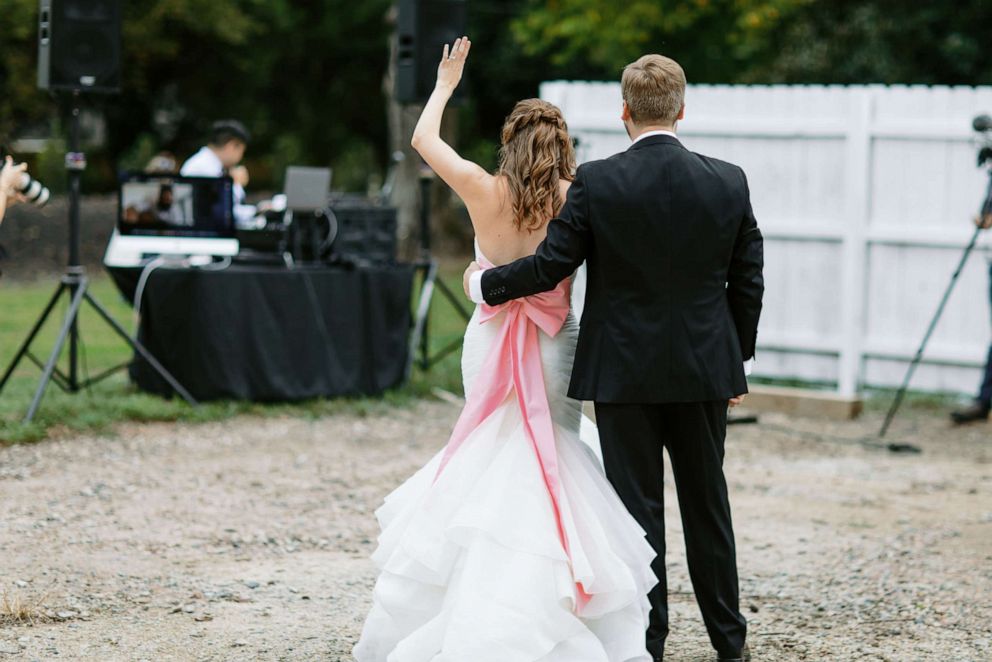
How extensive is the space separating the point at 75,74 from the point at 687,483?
5.94m

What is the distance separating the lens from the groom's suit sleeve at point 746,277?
14.1 ft

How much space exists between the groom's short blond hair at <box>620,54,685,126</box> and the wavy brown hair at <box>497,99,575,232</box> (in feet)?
0.88

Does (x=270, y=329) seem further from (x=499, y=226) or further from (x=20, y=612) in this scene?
(x=499, y=226)

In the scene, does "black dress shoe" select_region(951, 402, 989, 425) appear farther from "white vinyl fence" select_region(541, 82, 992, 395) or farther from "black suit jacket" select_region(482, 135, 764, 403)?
"black suit jacket" select_region(482, 135, 764, 403)

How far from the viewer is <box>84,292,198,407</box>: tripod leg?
878 cm

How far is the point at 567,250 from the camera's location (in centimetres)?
419

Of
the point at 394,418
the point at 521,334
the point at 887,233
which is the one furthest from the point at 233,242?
the point at 521,334

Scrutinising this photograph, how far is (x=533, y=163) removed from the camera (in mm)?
4352

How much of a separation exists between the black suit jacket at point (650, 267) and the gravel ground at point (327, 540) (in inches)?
46.8

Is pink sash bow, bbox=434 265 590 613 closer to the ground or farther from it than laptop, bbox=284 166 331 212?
closer to the ground

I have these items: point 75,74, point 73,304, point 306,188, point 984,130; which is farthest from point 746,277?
point 75,74

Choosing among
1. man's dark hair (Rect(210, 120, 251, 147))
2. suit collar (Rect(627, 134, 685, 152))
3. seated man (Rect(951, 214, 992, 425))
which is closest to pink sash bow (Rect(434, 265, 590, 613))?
suit collar (Rect(627, 134, 685, 152))

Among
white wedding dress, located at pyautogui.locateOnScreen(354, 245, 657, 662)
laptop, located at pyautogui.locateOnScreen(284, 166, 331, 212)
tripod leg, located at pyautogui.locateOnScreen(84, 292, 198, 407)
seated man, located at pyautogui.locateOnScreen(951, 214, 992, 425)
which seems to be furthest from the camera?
laptop, located at pyautogui.locateOnScreen(284, 166, 331, 212)

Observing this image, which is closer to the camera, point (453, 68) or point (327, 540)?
point (453, 68)
